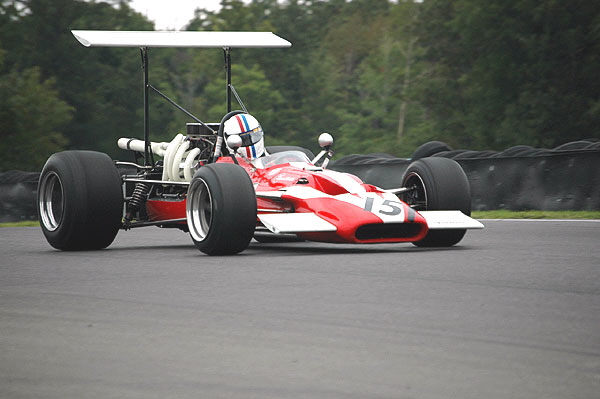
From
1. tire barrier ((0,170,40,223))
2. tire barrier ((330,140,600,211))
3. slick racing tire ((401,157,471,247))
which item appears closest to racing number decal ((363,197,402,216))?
slick racing tire ((401,157,471,247))

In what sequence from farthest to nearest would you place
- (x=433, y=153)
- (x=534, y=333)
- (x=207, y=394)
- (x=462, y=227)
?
(x=433, y=153)
(x=462, y=227)
(x=534, y=333)
(x=207, y=394)

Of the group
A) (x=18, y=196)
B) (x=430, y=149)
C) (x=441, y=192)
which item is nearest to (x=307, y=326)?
(x=441, y=192)

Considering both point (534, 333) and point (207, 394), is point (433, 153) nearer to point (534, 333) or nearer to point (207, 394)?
point (534, 333)

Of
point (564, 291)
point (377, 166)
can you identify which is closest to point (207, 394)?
point (564, 291)

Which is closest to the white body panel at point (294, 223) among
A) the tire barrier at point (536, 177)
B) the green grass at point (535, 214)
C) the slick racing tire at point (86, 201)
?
the slick racing tire at point (86, 201)

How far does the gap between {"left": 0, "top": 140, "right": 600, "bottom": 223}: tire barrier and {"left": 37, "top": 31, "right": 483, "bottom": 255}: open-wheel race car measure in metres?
4.86

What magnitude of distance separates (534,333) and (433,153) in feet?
45.3

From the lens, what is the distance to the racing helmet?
12734mm

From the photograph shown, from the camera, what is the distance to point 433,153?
19.6 metres

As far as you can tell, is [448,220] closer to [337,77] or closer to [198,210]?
[198,210]

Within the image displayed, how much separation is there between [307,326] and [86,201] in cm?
647

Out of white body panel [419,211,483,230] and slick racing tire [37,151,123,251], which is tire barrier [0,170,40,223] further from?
white body panel [419,211,483,230]

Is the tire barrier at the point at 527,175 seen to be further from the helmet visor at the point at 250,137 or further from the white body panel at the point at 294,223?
the white body panel at the point at 294,223

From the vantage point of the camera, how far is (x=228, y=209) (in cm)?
1051
